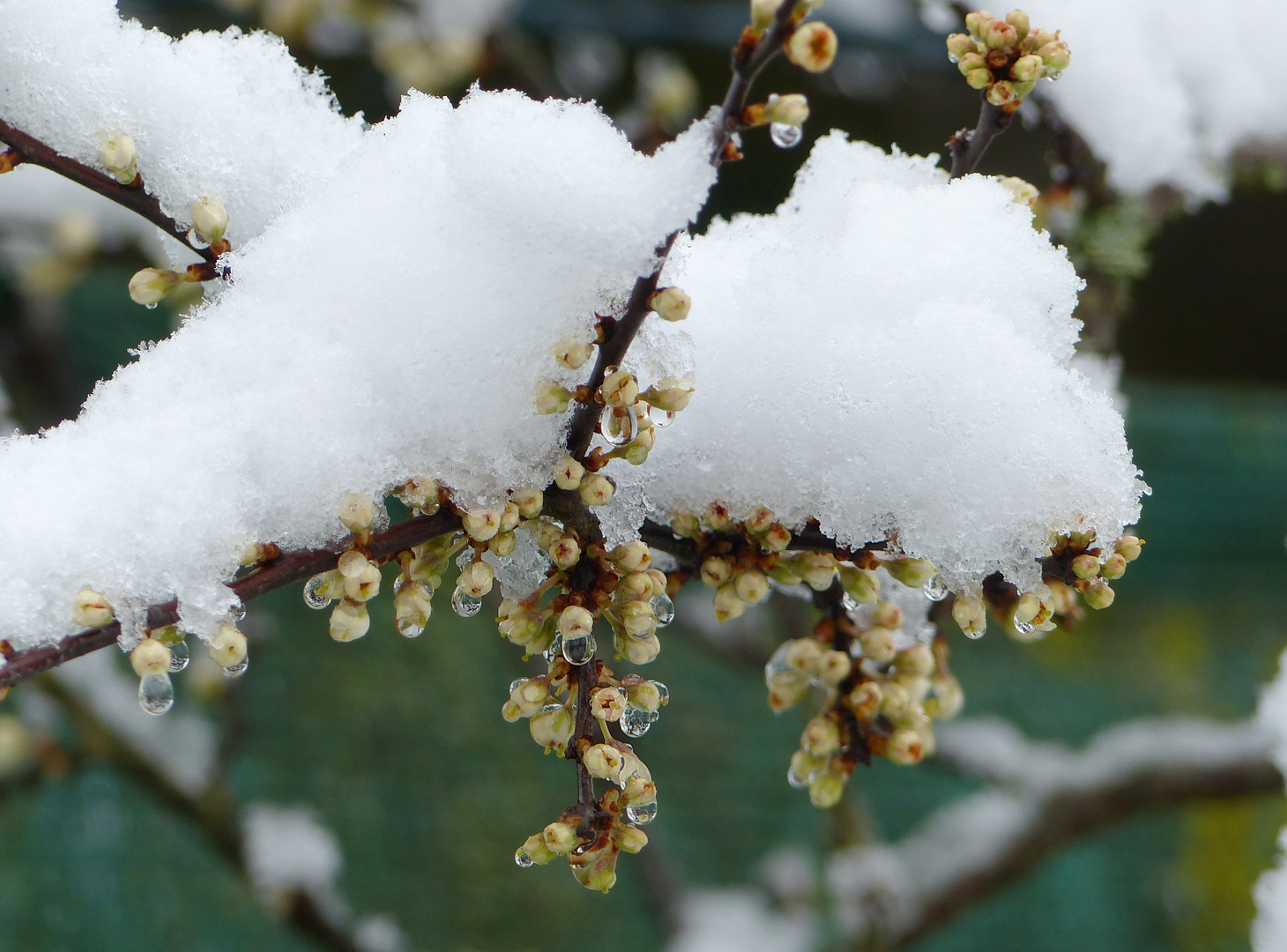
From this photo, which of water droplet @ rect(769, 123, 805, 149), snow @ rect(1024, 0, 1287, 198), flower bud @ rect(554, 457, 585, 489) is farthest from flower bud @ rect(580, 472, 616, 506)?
snow @ rect(1024, 0, 1287, 198)

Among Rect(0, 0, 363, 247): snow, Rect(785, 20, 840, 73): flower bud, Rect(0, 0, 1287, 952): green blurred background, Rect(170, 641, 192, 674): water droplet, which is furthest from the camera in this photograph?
Rect(0, 0, 1287, 952): green blurred background

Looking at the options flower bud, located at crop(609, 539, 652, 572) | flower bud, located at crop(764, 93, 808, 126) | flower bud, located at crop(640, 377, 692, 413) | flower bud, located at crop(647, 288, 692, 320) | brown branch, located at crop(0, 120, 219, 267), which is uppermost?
flower bud, located at crop(764, 93, 808, 126)

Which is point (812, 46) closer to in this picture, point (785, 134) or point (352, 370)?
point (785, 134)

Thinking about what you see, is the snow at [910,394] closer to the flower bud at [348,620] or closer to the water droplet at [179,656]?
the flower bud at [348,620]

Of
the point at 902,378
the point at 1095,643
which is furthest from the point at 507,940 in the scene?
the point at 902,378

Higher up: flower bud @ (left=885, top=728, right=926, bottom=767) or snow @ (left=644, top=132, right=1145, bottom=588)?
snow @ (left=644, top=132, right=1145, bottom=588)

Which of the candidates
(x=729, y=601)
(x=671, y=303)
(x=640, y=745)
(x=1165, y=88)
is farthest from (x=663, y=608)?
(x=640, y=745)

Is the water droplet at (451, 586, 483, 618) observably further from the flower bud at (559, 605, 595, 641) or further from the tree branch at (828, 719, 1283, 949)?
the tree branch at (828, 719, 1283, 949)

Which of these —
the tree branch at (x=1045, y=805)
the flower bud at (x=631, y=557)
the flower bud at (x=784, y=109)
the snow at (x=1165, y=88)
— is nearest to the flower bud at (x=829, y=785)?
the flower bud at (x=631, y=557)
